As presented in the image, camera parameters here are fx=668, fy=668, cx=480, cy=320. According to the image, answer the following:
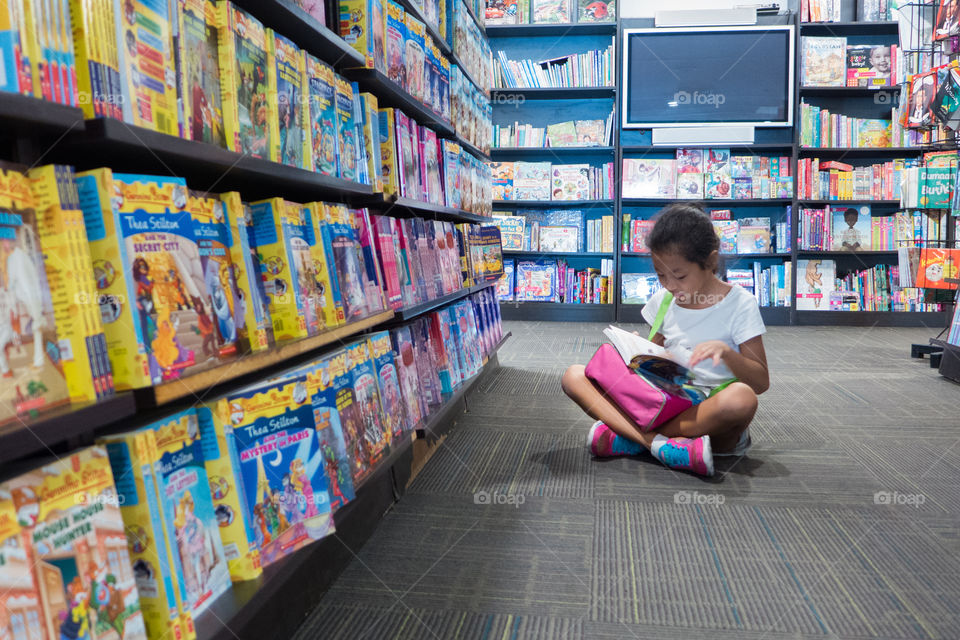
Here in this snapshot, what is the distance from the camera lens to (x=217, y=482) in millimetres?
1002

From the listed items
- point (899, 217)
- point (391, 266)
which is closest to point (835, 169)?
point (899, 217)

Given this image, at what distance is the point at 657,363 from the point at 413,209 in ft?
3.41

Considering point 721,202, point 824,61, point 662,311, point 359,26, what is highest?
point 824,61

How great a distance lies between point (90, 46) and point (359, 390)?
91 cm

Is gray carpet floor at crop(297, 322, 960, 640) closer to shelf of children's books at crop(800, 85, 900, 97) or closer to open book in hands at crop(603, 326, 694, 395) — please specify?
open book in hands at crop(603, 326, 694, 395)

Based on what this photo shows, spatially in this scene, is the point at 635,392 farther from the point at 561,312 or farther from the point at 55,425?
the point at 561,312

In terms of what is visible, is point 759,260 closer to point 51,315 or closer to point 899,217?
point 899,217

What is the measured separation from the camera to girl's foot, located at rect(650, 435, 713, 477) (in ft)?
6.07

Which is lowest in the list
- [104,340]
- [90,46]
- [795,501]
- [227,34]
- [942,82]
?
[795,501]

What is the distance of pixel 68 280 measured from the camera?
756 mm

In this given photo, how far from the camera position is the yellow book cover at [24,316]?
2.28ft

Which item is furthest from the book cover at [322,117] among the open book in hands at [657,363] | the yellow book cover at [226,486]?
the open book in hands at [657,363]

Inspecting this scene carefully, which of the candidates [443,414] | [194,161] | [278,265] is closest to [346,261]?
[278,265]

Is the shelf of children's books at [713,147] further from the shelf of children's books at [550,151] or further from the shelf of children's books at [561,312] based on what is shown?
the shelf of children's books at [561,312]
